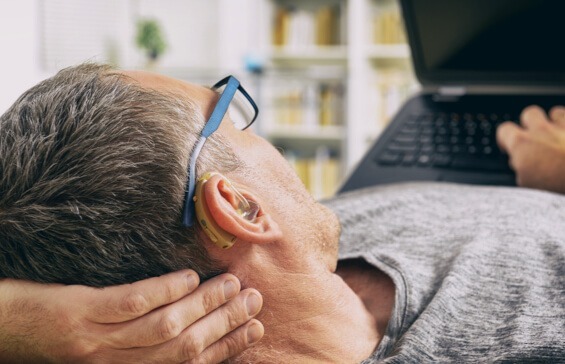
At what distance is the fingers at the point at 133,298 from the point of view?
618 millimetres

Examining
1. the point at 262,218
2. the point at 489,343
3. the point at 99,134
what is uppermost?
the point at 99,134

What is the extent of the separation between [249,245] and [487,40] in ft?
2.73

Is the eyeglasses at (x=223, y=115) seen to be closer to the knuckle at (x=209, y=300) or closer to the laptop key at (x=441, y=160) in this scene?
the knuckle at (x=209, y=300)

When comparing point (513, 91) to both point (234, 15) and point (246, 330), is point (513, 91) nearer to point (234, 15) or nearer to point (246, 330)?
point (246, 330)

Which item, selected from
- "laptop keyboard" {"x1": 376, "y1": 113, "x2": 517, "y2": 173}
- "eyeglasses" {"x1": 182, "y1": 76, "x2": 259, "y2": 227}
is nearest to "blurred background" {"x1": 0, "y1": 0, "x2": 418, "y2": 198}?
"laptop keyboard" {"x1": 376, "y1": 113, "x2": 517, "y2": 173}

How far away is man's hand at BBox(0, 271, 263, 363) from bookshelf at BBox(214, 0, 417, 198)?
300cm

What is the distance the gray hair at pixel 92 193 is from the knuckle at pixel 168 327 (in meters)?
0.07

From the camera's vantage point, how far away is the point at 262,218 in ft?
2.37

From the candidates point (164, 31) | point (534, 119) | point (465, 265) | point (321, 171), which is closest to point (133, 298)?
point (465, 265)

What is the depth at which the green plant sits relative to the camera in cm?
404

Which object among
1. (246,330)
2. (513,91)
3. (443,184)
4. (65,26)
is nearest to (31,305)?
(246,330)

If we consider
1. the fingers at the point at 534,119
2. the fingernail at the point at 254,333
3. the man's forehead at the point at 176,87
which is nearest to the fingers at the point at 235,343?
the fingernail at the point at 254,333

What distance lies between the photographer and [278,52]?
408 centimetres

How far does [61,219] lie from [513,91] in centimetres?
99
